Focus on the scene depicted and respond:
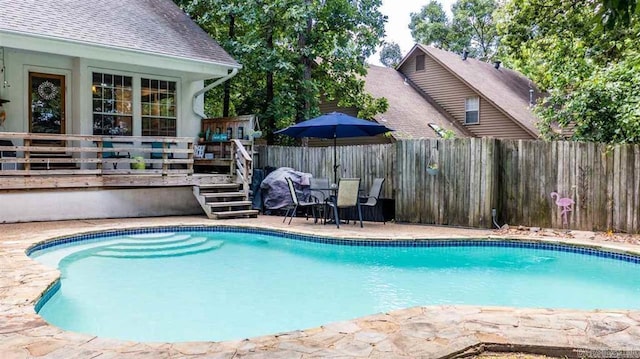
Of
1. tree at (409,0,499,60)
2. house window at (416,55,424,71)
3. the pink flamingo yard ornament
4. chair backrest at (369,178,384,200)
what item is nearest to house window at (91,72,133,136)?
chair backrest at (369,178,384,200)

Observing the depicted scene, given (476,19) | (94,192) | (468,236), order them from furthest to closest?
1. (476,19)
2. (94,192)
3. (468,236)

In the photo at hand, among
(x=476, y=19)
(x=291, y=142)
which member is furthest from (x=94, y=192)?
(x=476, y=19)

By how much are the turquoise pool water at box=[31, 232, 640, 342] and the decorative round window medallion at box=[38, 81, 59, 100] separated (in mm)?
4781

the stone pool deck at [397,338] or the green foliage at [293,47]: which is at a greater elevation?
the green foliage at [293,47]

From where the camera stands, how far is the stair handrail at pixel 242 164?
440 inches

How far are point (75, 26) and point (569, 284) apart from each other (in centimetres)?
1005

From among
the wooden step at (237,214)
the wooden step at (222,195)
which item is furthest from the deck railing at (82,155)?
the wooden step at (237,214)

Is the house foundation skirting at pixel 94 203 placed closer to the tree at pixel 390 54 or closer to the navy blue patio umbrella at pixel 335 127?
the navy blue patio umbrella at pixel 335 127

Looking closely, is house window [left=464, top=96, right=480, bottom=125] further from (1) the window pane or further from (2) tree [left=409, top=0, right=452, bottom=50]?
(2) tree [left=409, top=0, right=452, bottom=50]

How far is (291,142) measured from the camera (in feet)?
50.9

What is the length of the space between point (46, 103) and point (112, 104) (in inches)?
52.6

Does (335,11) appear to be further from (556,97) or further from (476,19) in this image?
(476,19)

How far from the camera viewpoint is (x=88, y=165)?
11.1 metres

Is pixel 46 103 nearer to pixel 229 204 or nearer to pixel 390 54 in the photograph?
pixel 229 204
